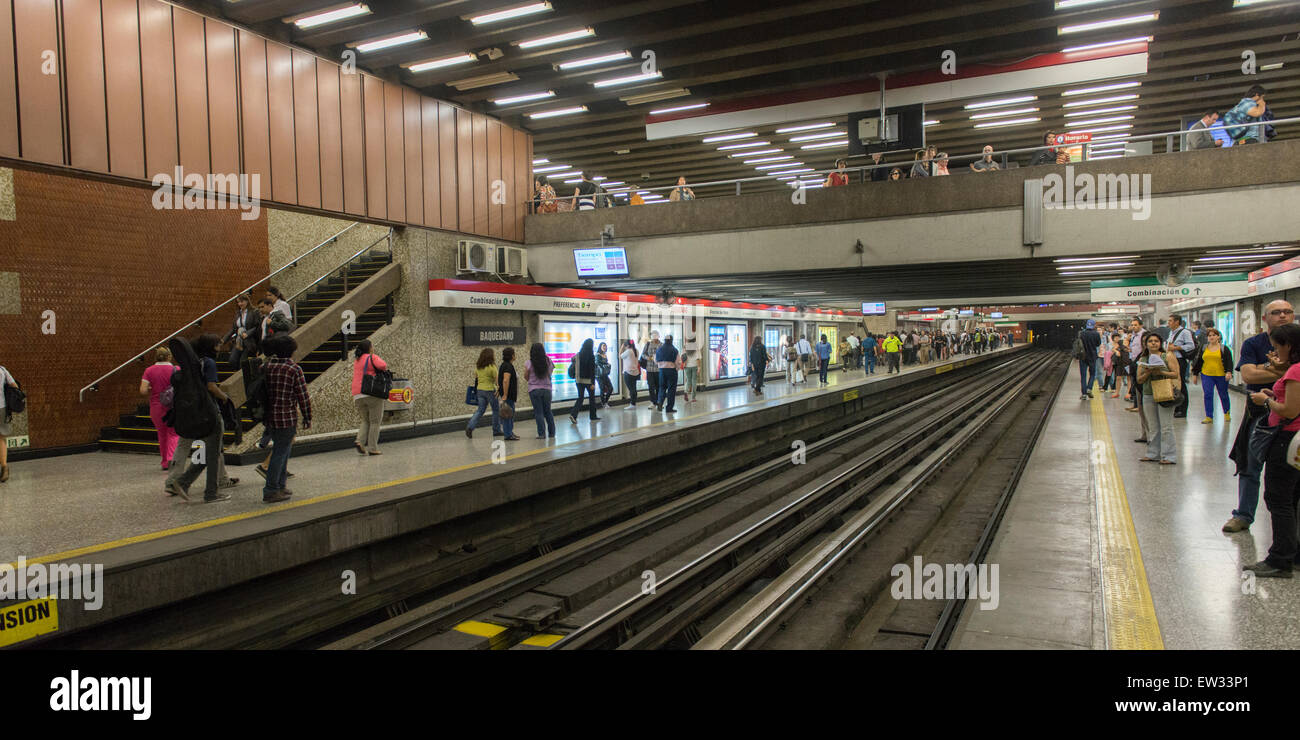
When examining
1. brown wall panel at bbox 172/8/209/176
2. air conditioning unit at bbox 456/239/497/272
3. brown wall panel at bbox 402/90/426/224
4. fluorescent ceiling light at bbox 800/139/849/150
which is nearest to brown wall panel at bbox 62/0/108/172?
brown wall panel at bbox 172/8/209/176

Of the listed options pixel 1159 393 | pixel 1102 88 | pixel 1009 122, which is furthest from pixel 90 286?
pixel 1009 122

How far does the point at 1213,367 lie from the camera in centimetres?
1215

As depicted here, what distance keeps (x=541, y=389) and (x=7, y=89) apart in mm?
7137

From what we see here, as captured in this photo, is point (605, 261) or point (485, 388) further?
point (605, 261)

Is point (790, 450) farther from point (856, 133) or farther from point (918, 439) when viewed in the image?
point (856, 133)

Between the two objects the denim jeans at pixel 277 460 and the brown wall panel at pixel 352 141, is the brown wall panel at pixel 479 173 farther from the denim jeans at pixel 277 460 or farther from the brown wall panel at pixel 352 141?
the denim jeans at pixel 277 460

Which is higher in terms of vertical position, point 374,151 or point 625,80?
point 625,80

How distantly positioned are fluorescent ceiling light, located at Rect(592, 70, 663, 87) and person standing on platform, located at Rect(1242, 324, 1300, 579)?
10.4 m

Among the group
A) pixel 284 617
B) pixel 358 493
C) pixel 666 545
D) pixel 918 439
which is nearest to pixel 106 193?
pixel 358 493

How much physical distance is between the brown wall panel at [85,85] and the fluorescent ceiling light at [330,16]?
2442mm

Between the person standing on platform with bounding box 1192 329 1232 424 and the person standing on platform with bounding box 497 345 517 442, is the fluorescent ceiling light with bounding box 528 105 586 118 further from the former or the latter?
the person standing on platform with bounding box 1192 329 1232 424

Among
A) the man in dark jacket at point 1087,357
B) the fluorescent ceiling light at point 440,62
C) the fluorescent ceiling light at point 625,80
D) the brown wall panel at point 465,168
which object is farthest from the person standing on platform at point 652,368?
the man in dark jacket at point 1087,357

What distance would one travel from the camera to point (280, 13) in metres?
9.86

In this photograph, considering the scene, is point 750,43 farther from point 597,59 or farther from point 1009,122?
point 1009,122
